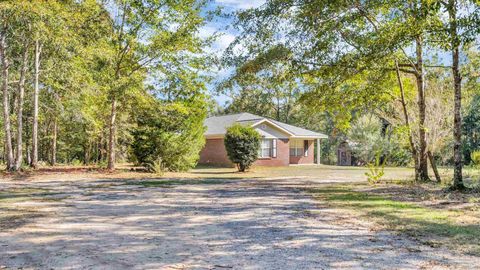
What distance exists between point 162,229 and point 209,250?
167 cm

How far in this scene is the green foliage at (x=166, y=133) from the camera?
19562mm

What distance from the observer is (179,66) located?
2009 cm

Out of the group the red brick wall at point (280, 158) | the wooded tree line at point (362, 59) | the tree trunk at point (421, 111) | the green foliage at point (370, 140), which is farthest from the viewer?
the green foliage at point (370, 140)

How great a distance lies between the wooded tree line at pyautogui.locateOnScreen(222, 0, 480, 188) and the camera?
39.8 ft

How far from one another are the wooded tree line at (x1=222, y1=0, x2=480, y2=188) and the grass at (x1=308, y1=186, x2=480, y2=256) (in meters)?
3.65

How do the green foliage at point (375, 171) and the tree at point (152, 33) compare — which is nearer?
the green foliage at point (375, 171)

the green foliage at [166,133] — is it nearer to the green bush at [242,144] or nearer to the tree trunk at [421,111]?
the green bush at [242,144]

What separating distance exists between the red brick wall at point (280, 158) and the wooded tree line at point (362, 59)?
13937mm

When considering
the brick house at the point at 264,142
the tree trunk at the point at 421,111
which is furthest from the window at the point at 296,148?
the tree trunk at the point at 421,111

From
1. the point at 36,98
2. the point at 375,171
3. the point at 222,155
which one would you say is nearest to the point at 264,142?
the point at 222,155

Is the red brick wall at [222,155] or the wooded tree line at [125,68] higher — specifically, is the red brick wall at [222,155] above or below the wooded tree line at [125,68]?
below

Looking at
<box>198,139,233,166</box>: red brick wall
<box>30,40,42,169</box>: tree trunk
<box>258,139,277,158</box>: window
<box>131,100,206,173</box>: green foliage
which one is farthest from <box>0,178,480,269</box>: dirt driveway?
<box>258,139,277,158</box>: window

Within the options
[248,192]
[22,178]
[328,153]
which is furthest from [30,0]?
[328,153]

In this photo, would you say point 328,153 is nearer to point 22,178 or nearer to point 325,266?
point 22,178
